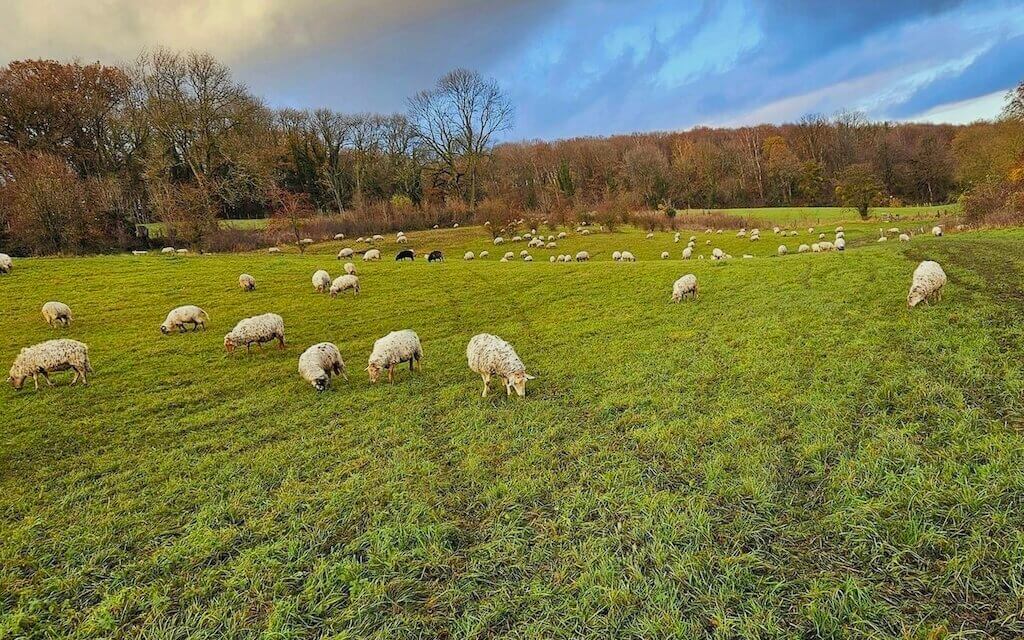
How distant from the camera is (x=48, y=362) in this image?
34.6 feet

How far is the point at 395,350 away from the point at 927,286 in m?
13.4

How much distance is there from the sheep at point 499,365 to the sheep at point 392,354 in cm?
197

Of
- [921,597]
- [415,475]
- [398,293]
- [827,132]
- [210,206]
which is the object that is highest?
[827,132]

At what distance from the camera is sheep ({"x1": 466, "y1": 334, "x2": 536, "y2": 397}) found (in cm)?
901

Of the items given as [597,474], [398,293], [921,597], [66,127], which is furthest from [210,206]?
[921,597]

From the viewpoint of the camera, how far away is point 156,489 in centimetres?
652

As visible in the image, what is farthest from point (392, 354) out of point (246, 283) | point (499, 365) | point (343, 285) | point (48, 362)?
point (246, 283)

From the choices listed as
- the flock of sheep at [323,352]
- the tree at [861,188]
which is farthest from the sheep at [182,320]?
the tree at [861,188]

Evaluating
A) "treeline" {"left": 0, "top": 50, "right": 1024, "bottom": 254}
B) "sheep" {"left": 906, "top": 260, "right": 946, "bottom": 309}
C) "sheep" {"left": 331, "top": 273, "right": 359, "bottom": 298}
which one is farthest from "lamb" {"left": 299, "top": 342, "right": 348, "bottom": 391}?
"treeline" {"left": 0, "top": 50, "right": 1024, "bottom": 254}

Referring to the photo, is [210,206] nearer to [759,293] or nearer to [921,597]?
[759,293]

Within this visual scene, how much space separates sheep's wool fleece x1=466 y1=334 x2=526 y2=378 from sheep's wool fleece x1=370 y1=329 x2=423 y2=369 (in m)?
1.87

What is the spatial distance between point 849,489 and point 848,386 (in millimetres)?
3200

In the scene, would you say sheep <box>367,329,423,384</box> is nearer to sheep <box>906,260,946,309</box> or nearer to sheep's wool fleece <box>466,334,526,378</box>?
sheep's wool fleece <box>466,334,526,378</box>

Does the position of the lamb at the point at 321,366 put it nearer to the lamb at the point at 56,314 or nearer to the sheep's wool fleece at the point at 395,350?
the sheep's wool fleece at the point at 395,350
